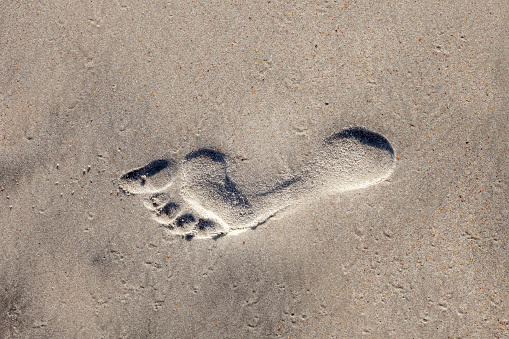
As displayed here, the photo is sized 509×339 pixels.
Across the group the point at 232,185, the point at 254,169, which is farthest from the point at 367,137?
the point at 232,185

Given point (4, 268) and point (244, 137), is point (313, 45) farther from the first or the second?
point (4, 268)

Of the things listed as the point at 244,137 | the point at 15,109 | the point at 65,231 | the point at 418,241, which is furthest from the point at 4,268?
the point at 418,241

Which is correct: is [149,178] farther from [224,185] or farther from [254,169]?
[254,169]

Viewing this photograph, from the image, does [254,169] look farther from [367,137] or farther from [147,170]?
[367,137]

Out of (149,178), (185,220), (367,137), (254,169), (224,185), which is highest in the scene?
(367,137)

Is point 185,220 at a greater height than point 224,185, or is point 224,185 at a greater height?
point 224,185
